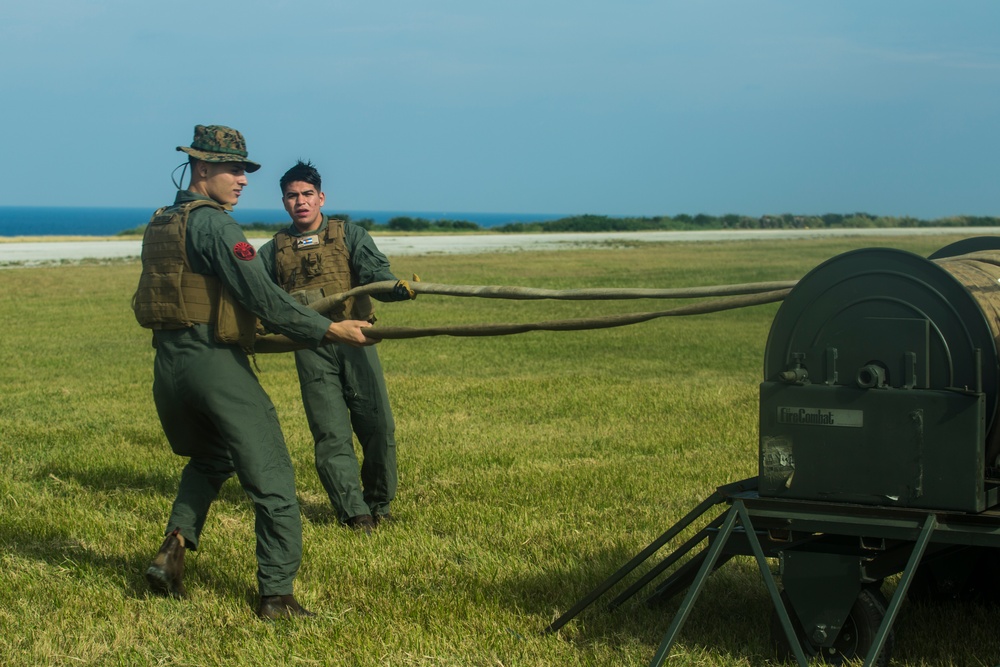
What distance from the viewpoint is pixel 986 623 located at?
4.84 m

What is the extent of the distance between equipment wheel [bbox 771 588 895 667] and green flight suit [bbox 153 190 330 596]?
2.32 m

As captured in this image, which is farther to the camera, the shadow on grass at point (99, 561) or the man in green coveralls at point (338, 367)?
the man in green coveralls at point (338, 367)

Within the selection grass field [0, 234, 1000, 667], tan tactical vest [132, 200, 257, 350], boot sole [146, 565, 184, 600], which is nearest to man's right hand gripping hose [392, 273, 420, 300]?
tan tactical vest [132, 200, 257, 350]

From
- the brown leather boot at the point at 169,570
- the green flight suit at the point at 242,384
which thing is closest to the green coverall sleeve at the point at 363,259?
the green flight suit at the point at 242,384

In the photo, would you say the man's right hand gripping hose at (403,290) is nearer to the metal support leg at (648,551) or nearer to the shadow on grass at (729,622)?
the shadow on grass at (729,622)

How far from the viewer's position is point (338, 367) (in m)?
6.93

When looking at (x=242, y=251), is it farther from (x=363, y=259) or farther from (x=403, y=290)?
(x=363, y=259)

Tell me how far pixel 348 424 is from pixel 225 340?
1944 millimetres

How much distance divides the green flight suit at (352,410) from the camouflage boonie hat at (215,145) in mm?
1539

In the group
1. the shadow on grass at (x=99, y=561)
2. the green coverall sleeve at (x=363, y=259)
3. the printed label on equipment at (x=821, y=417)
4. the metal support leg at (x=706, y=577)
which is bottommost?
→ the shadow on grass at (x=99, y=561)

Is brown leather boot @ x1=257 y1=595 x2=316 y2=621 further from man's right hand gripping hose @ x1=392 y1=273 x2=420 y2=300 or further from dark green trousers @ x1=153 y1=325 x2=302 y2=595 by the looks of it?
man's right hand gripping hose @ x1=392 y1=273 x2=420 y2=300

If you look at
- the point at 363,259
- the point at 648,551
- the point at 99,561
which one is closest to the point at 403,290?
the point at 363,259

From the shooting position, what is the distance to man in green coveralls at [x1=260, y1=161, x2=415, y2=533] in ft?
22.4

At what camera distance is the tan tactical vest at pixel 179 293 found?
5.12m
